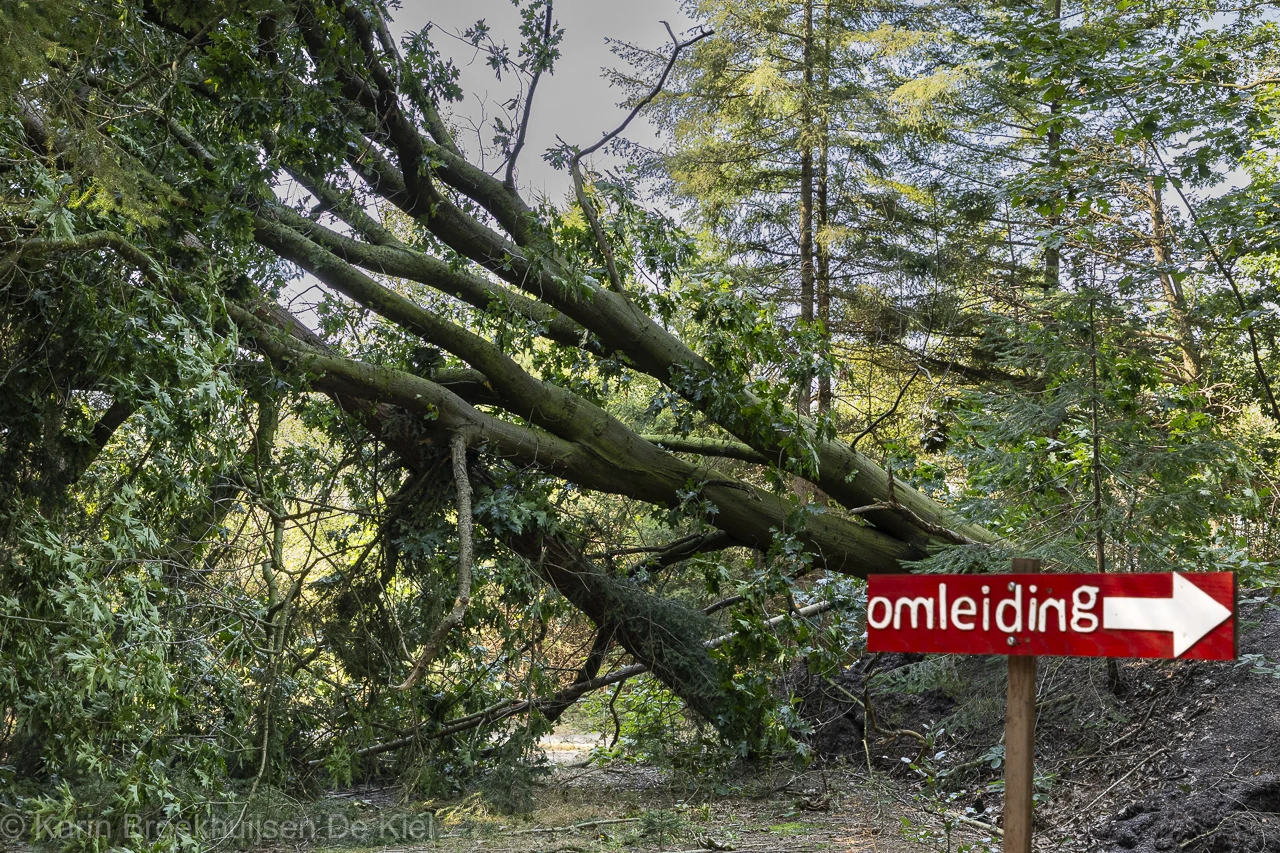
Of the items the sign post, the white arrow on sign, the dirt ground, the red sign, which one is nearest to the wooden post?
the sign post

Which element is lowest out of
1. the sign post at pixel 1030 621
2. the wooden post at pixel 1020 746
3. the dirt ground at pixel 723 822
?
the dirt ground at pixel 723 822

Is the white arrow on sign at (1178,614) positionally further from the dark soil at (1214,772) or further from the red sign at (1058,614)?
the dark soil at (1214,772)

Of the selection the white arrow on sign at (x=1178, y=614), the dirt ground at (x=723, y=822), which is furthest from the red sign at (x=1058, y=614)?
the dirt ground at (x=723, y=822)

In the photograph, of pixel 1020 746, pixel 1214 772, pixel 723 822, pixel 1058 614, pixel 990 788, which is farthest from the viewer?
pixel 723 822

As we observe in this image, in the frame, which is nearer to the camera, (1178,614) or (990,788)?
(1178,614)

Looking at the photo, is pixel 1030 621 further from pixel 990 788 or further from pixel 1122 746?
pixel 1122 746

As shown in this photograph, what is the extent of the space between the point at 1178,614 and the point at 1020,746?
557 millimetres

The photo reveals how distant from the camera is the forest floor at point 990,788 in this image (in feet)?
13.4

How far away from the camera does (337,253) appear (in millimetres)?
5711

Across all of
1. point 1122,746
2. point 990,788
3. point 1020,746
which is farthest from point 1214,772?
point 1020,746

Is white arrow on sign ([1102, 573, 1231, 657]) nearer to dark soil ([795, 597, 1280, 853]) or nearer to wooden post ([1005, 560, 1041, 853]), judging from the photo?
wooden post ([1005, 560, 1041, 853])

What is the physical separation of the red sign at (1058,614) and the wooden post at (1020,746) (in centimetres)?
10

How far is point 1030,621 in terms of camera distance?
243cm

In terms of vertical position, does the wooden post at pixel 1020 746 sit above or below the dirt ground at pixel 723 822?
above
